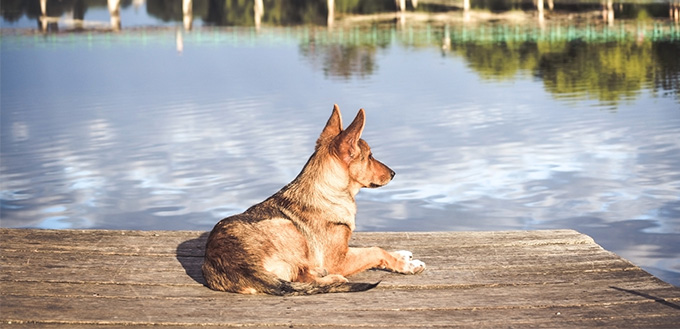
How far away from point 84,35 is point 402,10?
2849 centimetres

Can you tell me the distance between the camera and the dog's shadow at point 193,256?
8.05 m

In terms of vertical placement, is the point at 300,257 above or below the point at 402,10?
below

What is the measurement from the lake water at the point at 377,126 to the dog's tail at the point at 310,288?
277 inches

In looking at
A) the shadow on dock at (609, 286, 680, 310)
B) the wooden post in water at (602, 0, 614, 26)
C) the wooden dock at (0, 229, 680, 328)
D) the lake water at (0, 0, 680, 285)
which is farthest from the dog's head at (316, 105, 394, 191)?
the wooden post in water at (602, 0, 614, 26)

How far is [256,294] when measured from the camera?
286 inches

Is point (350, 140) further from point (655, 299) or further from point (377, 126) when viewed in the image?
point (377, 126)

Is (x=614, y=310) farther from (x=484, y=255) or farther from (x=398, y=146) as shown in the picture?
(x=398, y=146)

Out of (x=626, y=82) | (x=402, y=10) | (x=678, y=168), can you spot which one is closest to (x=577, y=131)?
(x=678, y=168)

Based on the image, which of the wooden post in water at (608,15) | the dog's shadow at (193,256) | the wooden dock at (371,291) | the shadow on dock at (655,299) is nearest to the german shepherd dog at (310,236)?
the wooden dock at (371,291)

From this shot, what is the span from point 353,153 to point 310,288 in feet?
3.93

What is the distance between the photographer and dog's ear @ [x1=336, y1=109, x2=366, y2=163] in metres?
7.41

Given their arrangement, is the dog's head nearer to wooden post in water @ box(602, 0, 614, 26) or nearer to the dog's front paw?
the dog's front paw

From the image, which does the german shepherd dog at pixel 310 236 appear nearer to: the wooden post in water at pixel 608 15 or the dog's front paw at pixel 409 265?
the dog's front paw at pixel 409 265

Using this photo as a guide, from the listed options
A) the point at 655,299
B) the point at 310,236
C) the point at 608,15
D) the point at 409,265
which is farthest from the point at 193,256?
the point at 608,15
